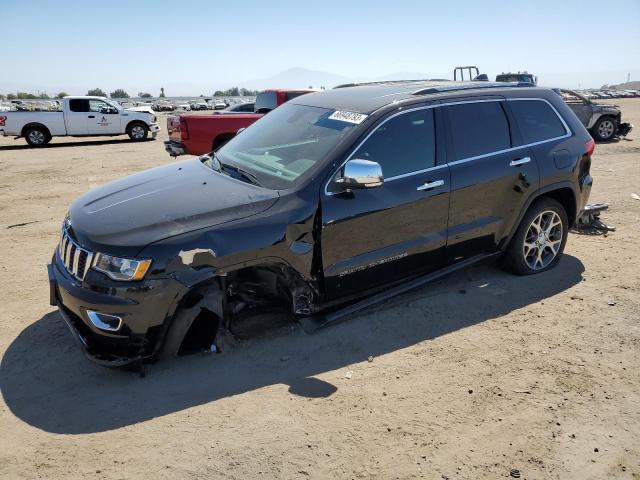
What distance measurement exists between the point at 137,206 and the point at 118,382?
1187 millimetres

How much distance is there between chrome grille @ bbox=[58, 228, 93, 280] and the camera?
3135 millimetres

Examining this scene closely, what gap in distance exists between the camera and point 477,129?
170 inches

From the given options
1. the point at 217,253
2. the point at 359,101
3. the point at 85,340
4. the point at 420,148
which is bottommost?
the point at 85,340

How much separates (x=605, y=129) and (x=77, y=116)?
57.9 feet

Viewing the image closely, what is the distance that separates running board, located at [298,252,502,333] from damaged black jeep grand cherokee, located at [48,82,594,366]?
0.5 inches

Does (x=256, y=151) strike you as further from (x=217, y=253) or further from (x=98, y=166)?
(x=98, y=166)

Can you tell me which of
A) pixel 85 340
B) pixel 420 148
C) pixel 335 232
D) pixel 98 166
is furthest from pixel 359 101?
pixel 98 166

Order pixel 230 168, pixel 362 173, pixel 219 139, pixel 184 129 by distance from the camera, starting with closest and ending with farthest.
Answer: pixel 362 173 < pixel 230 168 < pixel 184 129 < pixel 219 139

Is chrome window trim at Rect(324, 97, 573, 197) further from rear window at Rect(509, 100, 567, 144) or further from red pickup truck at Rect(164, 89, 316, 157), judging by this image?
red pickup truck at Rect(164, 89, 316, 157)

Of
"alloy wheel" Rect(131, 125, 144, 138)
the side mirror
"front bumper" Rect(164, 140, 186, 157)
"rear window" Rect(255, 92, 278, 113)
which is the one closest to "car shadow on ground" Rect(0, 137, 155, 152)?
"alloy wheel" Rect(131, 125, 144, 138)

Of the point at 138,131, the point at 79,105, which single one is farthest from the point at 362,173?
the point at 138,131

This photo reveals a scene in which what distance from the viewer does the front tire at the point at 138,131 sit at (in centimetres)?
1892

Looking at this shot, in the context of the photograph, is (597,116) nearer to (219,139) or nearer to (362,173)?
(219,139)

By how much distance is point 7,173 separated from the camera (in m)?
11.4
